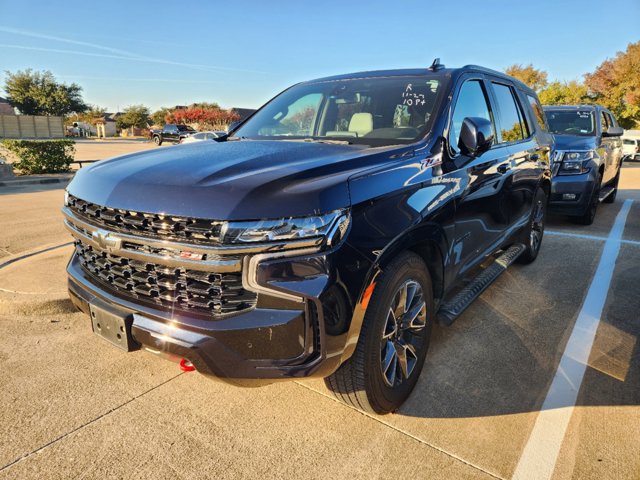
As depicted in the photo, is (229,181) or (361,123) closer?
(229,181)

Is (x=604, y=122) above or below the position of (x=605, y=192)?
above

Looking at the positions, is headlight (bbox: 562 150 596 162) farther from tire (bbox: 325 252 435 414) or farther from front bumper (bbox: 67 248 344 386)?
front bumper (bbox: 67 248 344 386)

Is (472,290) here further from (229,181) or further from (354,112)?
(229,181)

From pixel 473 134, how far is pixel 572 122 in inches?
274

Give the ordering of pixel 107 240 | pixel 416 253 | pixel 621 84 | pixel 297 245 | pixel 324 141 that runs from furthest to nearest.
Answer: pixel 621 84
pixel 324 141
pixel 416 253
pixel 107 240
pixel 297 245

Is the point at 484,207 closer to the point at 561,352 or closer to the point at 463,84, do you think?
the point at 463,84

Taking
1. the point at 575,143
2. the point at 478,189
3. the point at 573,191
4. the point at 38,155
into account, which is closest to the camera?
the point at 478,189

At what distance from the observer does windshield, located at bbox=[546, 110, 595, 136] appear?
324 inches

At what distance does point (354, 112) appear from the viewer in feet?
11.1

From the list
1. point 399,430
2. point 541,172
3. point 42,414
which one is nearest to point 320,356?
point 399,430

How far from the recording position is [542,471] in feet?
7.00

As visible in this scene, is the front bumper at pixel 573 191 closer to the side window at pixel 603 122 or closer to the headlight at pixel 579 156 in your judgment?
the headlight at pixel 579 156

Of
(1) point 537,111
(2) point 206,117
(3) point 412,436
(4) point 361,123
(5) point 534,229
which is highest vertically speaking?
(2) point 206,117

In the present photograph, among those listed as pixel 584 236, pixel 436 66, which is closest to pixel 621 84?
pixel 584 236
